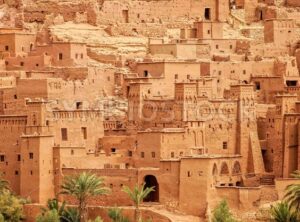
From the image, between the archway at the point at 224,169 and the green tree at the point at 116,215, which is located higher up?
the archway at the point at 224,169

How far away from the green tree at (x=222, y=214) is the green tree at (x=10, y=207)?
25.8ft

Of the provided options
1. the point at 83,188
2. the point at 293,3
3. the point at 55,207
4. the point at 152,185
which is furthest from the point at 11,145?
the point at 293,3

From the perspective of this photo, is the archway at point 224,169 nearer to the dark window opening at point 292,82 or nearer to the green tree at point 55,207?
the green tree at point 55,207

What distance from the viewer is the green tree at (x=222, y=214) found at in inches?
2913

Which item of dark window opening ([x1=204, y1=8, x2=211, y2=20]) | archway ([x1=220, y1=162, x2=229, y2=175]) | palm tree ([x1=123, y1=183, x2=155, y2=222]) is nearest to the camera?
palm tree ([x1=123, y1=183, x2=155, y2=222])

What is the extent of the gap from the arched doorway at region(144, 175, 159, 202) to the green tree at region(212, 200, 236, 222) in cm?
334

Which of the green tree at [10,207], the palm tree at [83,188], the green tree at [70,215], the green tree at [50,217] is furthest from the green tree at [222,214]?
the green tree at [10,207]

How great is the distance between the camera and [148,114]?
262ft

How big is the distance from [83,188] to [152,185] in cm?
329

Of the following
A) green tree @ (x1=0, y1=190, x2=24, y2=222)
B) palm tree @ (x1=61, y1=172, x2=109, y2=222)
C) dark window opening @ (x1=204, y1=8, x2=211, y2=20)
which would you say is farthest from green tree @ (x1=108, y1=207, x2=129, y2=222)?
dark window opening @ (x1=204, y1=8, x2=211, y2=20)

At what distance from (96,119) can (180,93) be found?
3.60 metres

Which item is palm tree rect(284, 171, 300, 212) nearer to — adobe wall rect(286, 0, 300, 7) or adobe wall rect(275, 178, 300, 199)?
adobe wall rect(275, 178, 300, 199)

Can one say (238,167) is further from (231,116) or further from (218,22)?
(218,22)

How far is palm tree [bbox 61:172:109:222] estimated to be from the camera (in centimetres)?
7562
